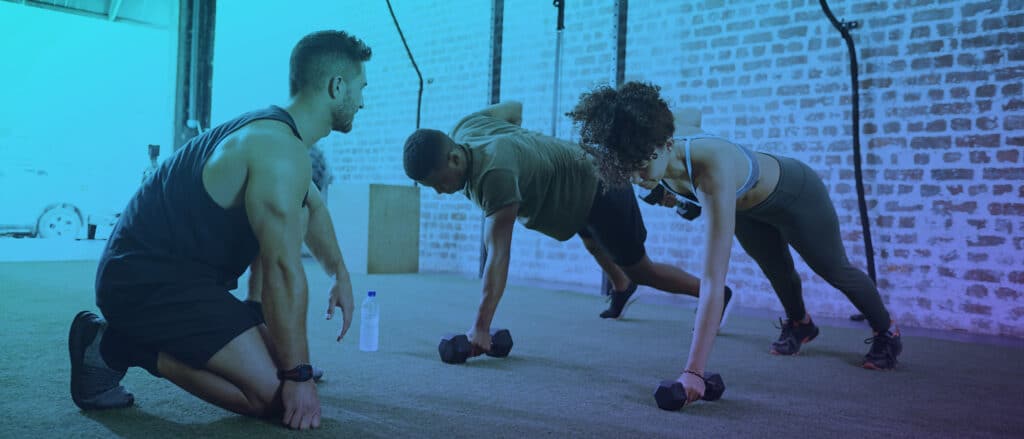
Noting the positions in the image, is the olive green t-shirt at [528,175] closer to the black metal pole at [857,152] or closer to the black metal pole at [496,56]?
the black metal pole at [857,152]

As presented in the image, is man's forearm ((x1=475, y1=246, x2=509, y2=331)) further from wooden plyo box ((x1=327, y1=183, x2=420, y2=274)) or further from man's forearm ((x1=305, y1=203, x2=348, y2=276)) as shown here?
wooden plyo box ((x1=327, y1=183, x2=420, y2=274))

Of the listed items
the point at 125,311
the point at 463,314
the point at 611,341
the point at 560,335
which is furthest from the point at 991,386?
the point at 125,311

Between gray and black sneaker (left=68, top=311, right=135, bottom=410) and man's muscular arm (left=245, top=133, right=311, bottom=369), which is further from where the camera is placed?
gray and black sneaker (left=68, top=311, right=135, bottom=410)

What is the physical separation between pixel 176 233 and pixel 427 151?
987mm

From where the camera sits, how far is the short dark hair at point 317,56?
1.75 metres

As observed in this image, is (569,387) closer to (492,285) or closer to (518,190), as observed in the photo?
(492,285)

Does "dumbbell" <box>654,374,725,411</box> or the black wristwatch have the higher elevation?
the black wristwatch

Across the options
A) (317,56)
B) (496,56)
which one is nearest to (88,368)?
(317,56)

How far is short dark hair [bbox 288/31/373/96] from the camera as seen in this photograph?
69.1 inches

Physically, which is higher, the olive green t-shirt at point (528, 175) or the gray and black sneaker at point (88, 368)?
the olive green t-shirt at point (528, 175)

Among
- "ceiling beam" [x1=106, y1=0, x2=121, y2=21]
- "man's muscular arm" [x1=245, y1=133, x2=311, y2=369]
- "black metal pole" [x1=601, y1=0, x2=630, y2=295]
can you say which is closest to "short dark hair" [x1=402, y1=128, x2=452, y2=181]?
"man's muscular arm" [x1=245, y1=133, x2=311, y2=369]

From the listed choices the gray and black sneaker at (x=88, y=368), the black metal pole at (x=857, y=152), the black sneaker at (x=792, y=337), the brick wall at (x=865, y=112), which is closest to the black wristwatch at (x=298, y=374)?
the gray and black sneaker at (x=88, y=368)

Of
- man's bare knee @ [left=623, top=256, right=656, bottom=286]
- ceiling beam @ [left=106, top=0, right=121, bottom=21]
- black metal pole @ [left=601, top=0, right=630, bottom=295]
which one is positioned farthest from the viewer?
ceiling beam @ [left=106, top=0, right=121, bottom=21]

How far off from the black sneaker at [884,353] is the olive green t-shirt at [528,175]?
3.76ft
